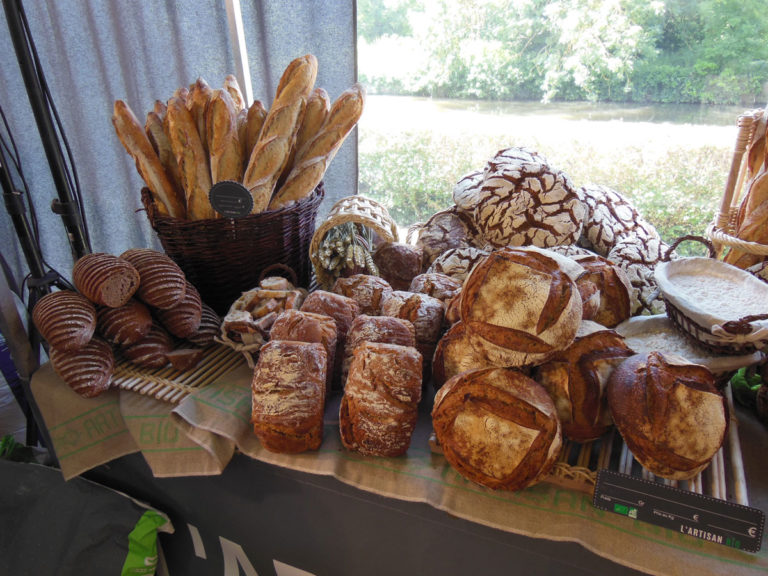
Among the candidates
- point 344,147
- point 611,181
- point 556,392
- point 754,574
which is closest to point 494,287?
point 556,392

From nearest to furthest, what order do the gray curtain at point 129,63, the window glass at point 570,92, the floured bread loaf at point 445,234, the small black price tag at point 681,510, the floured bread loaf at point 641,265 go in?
the small black price tag at point 681,510
the floured bread loaf at point 641,265
the floured bread loaf at point 445,234
the gray curtain at point 129,63
the window glass at point 570,92

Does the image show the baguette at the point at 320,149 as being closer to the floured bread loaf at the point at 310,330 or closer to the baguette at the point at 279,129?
the baguette at the point at 279,129

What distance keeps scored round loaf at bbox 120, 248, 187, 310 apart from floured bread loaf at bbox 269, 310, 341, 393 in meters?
0.34

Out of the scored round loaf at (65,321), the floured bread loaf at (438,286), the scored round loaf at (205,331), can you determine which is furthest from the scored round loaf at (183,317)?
the floured bread loaf at (438,286)

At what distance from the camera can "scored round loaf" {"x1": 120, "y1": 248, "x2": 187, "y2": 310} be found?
1.26 meters

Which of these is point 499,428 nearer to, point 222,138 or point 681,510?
point 681,510

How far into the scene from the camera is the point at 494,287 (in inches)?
35.0

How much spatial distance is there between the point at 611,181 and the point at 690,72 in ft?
2.57

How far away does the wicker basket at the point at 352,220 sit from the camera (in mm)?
1538

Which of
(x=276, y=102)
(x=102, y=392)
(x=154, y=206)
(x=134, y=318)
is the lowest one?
(x=102, y=392)

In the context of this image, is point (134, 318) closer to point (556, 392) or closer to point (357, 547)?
point (357, 547)

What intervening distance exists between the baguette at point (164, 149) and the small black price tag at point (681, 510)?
1398mm

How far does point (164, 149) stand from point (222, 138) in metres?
0.24

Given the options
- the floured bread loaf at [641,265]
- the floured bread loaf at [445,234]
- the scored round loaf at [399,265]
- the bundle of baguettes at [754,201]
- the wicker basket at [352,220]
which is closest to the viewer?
the floured bread loaf at [641,265]
